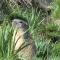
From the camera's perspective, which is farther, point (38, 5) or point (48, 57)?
point (38, 5)

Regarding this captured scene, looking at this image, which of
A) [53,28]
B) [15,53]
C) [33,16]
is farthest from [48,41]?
[15,53]

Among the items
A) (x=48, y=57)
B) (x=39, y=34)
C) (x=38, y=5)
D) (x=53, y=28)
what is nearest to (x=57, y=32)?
(x=53, y=28)

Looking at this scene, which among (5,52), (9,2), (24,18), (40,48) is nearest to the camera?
(5,52)

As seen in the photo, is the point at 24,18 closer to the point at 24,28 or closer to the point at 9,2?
the point at 24,28

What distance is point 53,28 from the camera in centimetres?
703

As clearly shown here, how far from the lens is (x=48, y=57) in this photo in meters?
6.16

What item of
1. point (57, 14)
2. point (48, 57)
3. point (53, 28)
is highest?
point (57, 14)

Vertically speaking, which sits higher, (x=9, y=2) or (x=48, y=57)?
(x=9, y=2)

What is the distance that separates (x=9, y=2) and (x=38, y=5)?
108cm

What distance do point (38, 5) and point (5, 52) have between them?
661 centimetres

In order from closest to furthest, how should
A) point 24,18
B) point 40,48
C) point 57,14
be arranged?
1. point 57,14
2. point 40,48
3. point 24,18

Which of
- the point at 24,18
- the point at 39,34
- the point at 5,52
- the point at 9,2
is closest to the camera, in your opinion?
the point at 5,52

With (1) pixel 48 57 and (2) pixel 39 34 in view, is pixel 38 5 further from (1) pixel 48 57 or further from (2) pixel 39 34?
(1) pixel 48 57

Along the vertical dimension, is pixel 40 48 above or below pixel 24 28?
below
